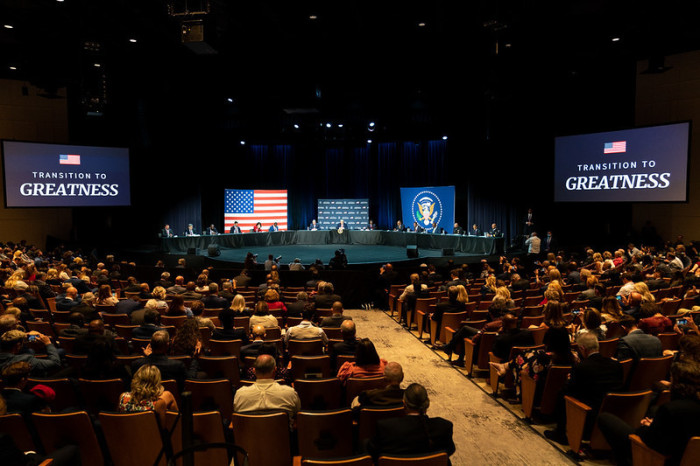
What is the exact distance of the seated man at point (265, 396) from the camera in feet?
10.4

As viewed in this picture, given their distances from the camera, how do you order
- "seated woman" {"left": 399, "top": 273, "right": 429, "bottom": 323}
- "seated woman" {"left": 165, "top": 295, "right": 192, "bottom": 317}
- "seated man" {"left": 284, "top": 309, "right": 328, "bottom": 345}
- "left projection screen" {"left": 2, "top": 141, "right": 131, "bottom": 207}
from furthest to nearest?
"left projection screen" {"left": 2, "top": 141, "right": 131, "bottom": 207} → "seated woman" {"left": 399, "top": 273, "right": 429, "bottom": 323} → "seated woman" {"left": 165, "top": 295, "right": 192, "bottom": 317} → "seated man" {"left": 284, "top": 309, "right": 328, "bottom": 345}

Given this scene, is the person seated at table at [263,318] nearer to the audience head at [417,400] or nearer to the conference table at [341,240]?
the audience head at [417,400]

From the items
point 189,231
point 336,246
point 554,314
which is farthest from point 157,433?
point 336,246

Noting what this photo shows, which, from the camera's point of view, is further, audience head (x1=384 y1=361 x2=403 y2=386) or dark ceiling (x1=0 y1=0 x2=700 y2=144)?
dark ceiling (x1=0 y1=0 x2=700 y2=144)

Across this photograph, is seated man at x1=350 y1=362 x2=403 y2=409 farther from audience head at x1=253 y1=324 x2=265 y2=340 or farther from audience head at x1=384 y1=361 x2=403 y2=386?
audience head at x1=253 y1=324 x2=265 y2=340

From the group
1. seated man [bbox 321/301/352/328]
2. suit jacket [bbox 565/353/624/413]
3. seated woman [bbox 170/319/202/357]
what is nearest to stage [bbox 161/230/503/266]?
seated man [bbox 321/301/352/328]

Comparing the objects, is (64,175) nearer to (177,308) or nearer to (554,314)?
(177,308)

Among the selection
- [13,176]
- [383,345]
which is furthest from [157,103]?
[383,345]

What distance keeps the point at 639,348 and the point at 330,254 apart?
525 inches

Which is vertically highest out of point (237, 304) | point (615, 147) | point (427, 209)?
point (615, 147)

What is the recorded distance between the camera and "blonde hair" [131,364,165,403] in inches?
118

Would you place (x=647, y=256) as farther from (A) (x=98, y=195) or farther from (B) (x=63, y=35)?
→ (A) (x=98, y=195)

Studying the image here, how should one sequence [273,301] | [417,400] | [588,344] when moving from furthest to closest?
1. [273,301]
2. [588,344]
3. [417,400]

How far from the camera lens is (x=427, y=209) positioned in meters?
19.8
